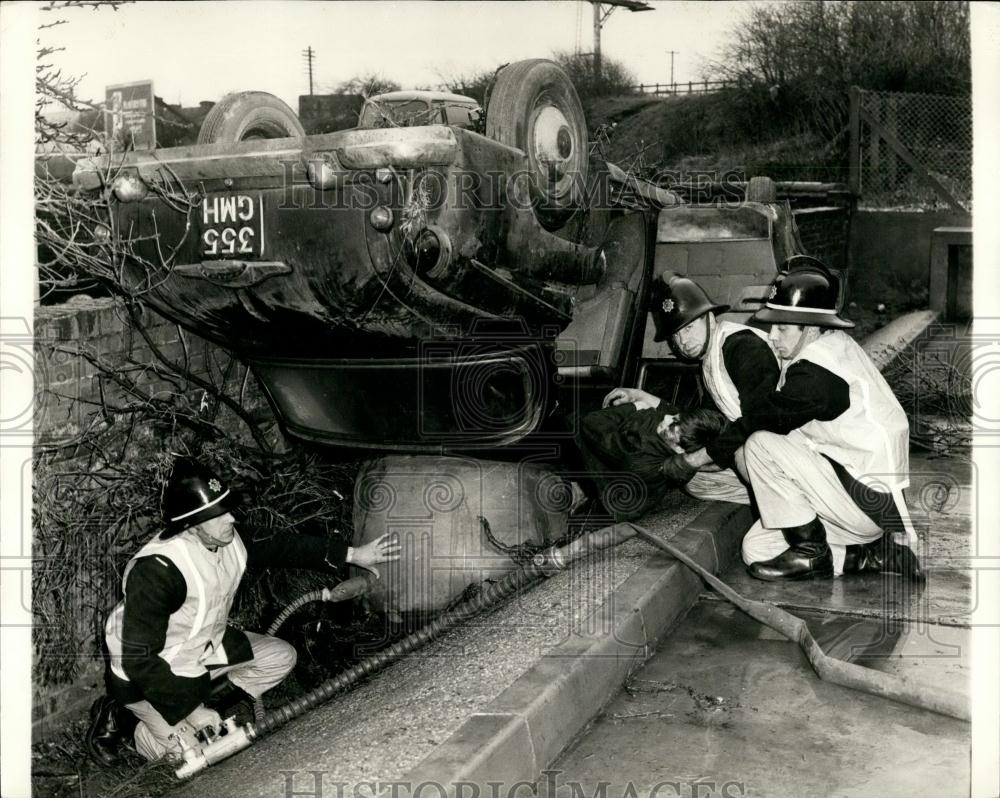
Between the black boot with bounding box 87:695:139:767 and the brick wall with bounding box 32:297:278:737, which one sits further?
the brick wall with bounding box 32:297:278:737

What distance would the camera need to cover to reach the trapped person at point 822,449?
450 centimetres

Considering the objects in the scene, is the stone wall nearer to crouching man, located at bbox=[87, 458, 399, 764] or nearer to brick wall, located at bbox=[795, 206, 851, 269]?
brick wall, located at bbox=[795, 206, 851, 269]

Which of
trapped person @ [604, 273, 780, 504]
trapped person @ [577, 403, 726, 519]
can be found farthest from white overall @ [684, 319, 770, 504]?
trapped person @ [577, 403, 726, 519]

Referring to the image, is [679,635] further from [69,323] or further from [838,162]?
[838,162]

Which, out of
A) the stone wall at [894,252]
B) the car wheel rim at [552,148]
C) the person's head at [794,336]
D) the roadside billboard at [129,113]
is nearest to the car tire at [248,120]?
the roadside billboard at [129,113]

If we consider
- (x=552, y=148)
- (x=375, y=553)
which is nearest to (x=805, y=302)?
(x=552, y=148)

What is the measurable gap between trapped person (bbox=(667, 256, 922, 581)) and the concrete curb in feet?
1.46

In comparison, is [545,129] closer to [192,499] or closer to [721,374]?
[721,374]

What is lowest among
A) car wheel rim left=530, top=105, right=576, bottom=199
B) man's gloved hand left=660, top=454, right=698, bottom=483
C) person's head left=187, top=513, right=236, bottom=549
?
person's head left=187, top=513, right=236, bottom=549

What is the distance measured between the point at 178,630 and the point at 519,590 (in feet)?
5.08

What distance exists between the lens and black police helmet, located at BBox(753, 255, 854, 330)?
14.7 ft

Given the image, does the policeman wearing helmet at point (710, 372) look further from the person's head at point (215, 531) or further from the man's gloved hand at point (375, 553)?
the person's head at point (215, 531)

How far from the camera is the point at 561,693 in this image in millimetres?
3340

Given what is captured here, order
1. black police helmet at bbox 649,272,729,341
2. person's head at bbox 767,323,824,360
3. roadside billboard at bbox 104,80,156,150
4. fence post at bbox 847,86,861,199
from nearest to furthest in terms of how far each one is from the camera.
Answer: person's head at bbox 767,323,824,360 → roadside billboard at bbox 104,80,156,150 → black police helmet at bbox 649,272,729,341 → fence post at bbox 847,86,861,199
